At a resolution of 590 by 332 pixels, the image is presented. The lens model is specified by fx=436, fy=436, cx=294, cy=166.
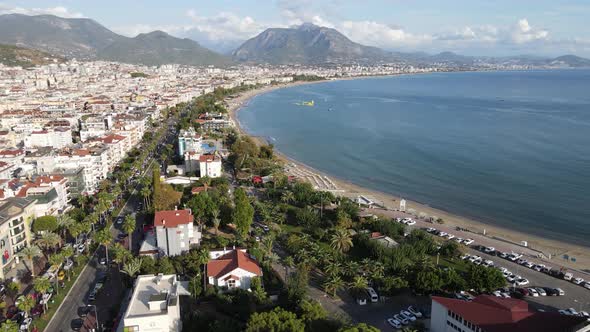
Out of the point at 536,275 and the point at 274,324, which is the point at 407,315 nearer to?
the point at 274,324

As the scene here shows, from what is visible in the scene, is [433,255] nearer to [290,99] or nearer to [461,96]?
[290,99]

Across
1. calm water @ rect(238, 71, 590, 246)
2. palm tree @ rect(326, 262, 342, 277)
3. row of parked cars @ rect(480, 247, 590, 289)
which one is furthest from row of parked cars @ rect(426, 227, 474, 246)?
palm tree @ rect(326, 262, 342, 277)

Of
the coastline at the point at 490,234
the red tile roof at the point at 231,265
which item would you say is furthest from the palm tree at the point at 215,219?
the coastline at the point at 490,234

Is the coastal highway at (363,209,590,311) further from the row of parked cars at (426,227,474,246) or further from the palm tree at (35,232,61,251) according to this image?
the palm tree at (35,232,61,251)

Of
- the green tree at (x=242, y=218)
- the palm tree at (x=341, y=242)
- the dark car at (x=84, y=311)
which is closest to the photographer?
the dark car at (x=84, y=311)

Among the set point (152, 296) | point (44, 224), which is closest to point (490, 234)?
point (152, 296)

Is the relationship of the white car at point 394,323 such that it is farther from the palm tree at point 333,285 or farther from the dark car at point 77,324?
the dark car at point 77,324

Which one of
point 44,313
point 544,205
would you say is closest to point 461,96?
point 544,205
